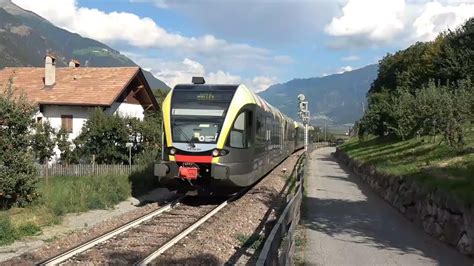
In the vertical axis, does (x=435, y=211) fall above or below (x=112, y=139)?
below

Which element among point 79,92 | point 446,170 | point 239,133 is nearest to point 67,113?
point 79,92

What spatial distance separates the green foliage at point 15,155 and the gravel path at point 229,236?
4907mm

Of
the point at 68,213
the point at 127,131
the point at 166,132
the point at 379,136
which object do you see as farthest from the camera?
the point at 379,136

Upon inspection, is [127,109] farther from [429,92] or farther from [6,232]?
[6,232]

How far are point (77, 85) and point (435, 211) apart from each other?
31.4 m

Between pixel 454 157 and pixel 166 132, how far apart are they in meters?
9.06

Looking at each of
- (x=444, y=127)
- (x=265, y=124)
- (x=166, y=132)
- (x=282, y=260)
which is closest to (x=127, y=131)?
(x=265, y=124)

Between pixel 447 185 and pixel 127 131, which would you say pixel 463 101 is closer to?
pixel 447 185

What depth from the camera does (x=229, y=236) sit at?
36.6 ft

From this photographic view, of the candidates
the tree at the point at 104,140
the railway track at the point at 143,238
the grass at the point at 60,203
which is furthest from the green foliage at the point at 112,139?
the railway track at the point at 143,238

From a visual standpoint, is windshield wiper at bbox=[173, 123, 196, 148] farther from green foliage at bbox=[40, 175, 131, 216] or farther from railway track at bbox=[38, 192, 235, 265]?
green foliage at bbox=[40, 175, 131, 216]

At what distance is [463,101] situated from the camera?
19688 millimetres

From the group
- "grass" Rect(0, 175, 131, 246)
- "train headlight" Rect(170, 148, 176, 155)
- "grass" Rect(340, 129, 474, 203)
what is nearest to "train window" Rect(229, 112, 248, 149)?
"train headlight" Rect(170, 148, 176, 155)

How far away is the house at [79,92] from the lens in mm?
35188
